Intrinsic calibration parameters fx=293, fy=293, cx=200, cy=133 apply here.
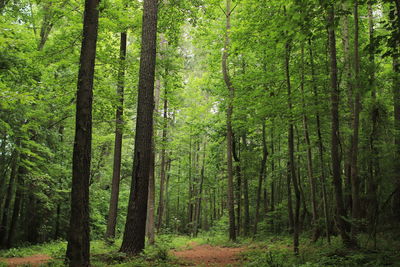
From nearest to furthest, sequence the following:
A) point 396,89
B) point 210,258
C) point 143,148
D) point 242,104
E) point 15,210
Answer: point 396,89, point 143,148, point 210,258, point 242,104, point 15,210

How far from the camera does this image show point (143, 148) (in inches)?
334

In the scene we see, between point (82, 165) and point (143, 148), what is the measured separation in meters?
2.15

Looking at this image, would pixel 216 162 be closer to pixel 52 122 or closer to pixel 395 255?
pixel 52 122

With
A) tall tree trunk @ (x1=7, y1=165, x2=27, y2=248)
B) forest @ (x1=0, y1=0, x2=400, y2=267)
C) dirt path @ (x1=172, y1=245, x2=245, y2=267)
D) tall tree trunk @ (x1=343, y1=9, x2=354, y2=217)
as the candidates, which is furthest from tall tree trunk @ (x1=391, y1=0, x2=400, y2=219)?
tall tree trunk @ (x1=7, y1=165, x2=27, y2=248)

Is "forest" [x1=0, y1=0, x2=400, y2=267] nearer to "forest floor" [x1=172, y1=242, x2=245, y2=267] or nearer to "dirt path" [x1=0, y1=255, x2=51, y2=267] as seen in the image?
"forest floor" [x1=172, y1=242, x2=245, y2=267]

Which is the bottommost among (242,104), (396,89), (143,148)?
(143,148)

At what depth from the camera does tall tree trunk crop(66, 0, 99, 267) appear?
6465 mm

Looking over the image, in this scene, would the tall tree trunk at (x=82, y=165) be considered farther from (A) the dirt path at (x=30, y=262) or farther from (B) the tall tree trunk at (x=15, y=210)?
(B) the tall tree trunk at (x=15, y=210)

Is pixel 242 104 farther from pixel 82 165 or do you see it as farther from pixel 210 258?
pixel 82 165

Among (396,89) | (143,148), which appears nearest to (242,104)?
(143,148)

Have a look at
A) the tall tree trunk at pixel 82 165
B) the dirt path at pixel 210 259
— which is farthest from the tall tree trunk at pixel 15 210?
the tall tree trunk at pixel 82 165

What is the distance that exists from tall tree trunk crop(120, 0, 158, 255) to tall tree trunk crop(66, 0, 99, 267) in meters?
1.65

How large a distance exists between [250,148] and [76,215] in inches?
640

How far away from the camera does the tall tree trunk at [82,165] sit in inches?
255
